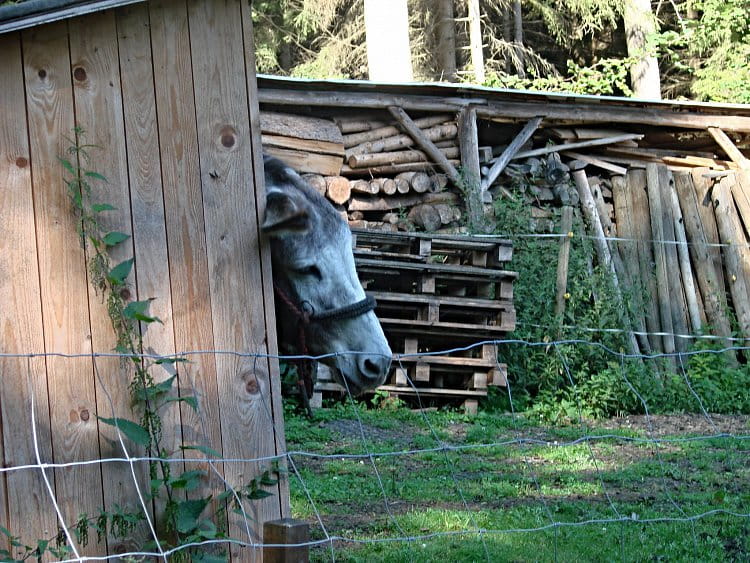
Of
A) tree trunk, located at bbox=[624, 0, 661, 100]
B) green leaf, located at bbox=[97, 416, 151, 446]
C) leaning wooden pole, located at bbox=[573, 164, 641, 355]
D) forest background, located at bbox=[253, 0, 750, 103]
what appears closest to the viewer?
green leaf, located at bbox=[97, 416, 151, 446]

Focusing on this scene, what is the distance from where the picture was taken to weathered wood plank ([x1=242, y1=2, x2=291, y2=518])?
12.5 ft

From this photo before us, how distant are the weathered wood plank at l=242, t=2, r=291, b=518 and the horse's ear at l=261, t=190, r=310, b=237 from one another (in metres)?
0.05

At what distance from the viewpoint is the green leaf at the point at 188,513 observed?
355 centimetres

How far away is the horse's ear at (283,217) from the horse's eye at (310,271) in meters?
0.65

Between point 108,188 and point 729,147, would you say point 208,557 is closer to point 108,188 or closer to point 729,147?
point 108,188

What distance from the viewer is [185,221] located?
148 inches

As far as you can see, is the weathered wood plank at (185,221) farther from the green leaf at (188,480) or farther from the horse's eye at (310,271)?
the horse's eye at (310,271)

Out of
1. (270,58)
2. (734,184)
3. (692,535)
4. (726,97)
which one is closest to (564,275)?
(734,184)

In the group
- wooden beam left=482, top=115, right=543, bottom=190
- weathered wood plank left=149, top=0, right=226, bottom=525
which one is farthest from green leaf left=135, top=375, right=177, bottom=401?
wooden beam left=482, top=115, right=543, bottom=190

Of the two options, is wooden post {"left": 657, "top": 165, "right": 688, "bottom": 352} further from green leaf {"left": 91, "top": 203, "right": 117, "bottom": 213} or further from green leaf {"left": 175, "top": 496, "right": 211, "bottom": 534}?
green leaf {"left": 91, "top": 203, "right": 117, "bottom": 213}

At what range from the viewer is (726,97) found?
20.0 metres

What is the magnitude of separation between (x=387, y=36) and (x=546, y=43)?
9800 mm

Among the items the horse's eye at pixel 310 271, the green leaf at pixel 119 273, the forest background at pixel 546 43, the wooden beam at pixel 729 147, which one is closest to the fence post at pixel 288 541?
the green leaf at pixel 119 273

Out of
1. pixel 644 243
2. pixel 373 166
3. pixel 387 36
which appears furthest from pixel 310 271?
pixel 387 36
